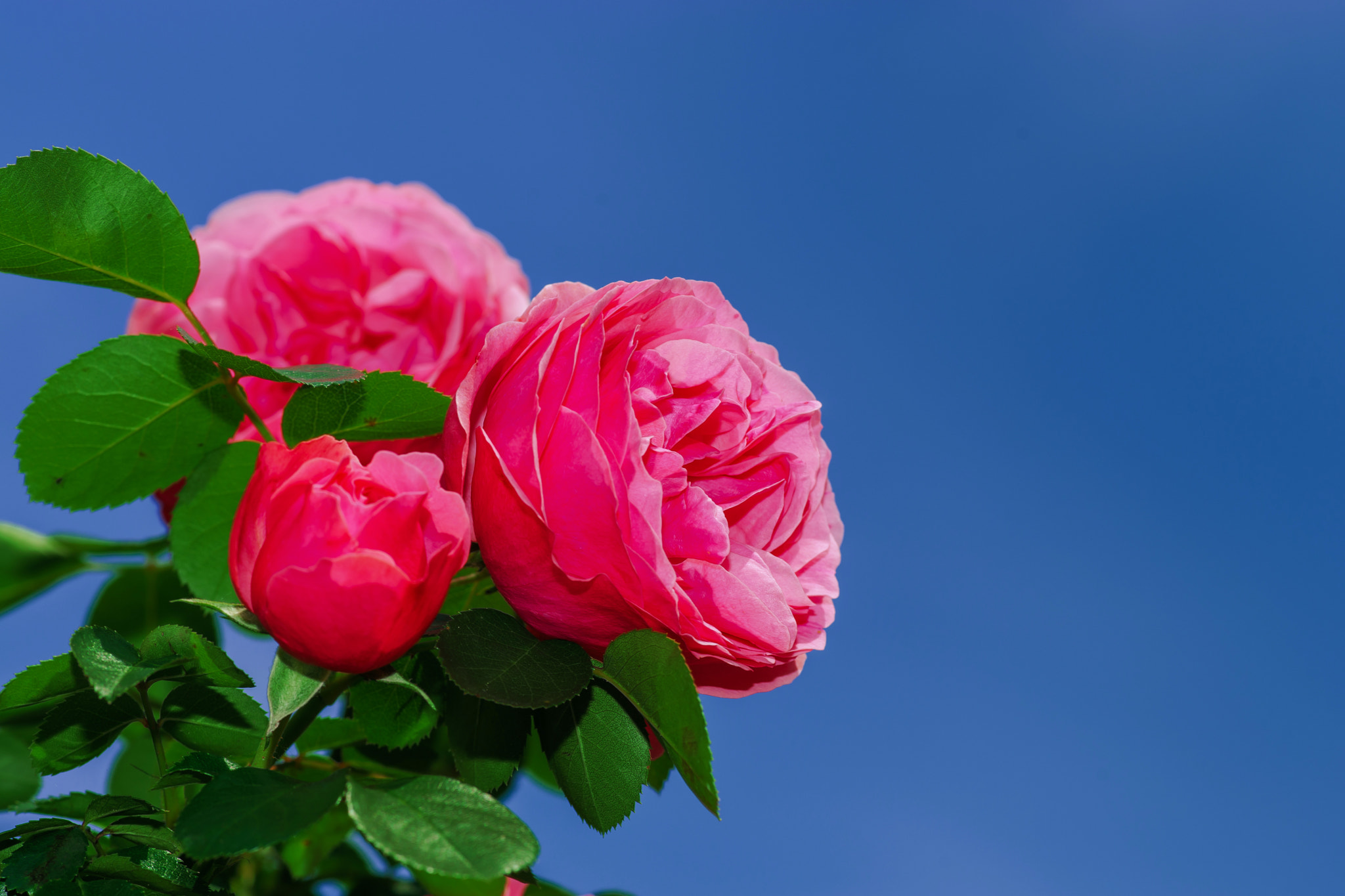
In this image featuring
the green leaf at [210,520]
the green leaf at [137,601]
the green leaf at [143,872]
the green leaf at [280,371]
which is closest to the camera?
the green leaf at [143,872]

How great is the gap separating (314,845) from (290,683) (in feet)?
1.77

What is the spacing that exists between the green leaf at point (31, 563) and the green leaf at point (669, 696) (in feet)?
2.79

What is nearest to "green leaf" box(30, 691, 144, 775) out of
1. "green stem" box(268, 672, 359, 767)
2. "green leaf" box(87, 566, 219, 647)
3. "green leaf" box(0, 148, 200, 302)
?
"green stem" box(268, 672, 359, 767)

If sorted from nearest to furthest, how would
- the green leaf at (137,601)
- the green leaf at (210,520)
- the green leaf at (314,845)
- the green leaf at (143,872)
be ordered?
1. the green leaf at (143,872)
2. the green leaf at (210,520)
3. the green leaf at (314,845)
4. the green leaf at (137,601)

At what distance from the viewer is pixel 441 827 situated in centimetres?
56

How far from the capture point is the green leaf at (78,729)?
68cm

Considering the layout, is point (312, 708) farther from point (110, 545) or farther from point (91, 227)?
point (110, 545)

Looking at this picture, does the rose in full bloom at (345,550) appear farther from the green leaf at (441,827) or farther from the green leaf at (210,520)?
the green leaf at (210,520)

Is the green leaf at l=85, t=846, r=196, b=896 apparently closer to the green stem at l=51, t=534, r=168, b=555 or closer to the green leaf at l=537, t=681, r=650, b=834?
the green leaf at l=537, t=681, r=650, b=834

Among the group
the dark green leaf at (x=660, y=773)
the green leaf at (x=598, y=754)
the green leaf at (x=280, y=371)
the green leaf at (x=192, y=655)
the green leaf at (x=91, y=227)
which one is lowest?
the green leaf at (x=192, y=655)

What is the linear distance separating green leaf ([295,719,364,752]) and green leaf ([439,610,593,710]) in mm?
303

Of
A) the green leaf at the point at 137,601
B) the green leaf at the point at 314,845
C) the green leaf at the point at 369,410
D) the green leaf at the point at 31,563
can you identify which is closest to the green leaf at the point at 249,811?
the green leaf at the point at 369,410

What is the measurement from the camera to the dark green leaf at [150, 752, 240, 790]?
0.63 m

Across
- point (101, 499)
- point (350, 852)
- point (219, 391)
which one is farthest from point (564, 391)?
point (350, 852)
